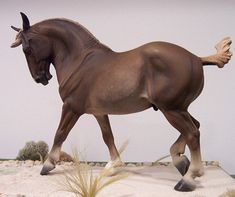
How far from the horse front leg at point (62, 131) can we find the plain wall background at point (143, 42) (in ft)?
2.12

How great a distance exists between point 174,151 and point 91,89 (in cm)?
62

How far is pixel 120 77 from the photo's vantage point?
2.00 meters

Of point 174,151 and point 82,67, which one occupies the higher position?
point 82,67

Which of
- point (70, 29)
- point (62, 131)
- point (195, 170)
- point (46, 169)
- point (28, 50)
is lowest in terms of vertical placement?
point (46, 169)

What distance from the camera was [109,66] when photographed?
2074 millimetres

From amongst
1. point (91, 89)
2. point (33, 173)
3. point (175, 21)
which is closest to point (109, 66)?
point (91, 89)

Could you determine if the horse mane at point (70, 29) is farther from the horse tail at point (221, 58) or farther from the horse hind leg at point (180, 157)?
the horse hind leg at point (180, 157)

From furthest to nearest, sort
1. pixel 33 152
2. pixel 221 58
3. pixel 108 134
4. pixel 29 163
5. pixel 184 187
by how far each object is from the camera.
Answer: pixel 33 152, pixel 29 163, pixel 108 134, pixel 221 58, pixel 184 187

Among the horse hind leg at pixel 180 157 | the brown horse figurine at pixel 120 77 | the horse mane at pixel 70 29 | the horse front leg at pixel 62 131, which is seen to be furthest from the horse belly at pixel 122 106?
the horse mane at pixel 70 29

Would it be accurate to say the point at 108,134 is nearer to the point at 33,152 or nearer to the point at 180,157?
the point at 180,157

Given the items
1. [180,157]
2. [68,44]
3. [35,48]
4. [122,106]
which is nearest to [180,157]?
[180,157]

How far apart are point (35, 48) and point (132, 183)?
3.41 ft

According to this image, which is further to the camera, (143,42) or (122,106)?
(143,42)

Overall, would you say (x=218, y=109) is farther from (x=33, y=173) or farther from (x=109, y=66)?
(x=33, y=173)
